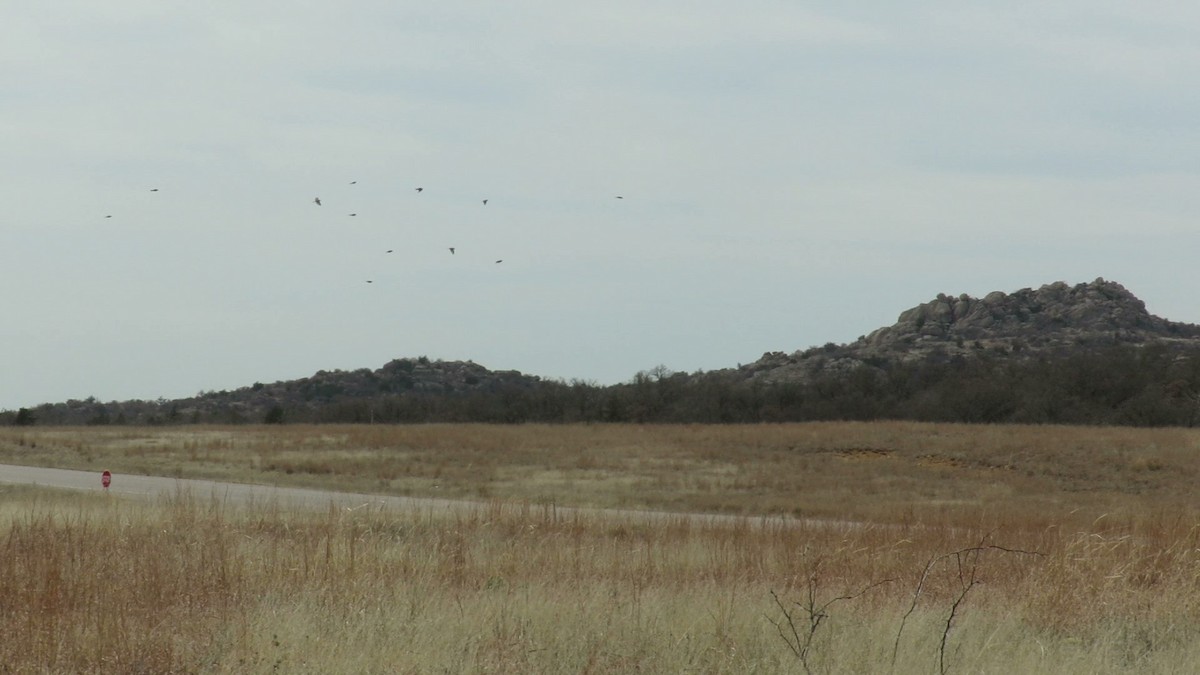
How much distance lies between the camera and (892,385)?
78312mm

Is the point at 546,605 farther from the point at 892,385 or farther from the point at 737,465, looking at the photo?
the point at 892,385

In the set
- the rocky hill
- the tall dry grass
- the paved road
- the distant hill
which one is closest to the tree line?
the distant hill

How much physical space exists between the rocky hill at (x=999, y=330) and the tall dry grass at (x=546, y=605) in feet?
275

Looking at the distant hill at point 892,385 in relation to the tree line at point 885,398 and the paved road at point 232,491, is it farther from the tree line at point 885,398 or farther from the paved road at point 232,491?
the paved road at point 232,491

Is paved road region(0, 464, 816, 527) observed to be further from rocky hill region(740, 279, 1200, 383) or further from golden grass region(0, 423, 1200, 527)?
rocky hill region(740, 279, 1200, 383)

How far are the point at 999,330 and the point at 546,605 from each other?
364 feet

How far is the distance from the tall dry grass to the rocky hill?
275 ft

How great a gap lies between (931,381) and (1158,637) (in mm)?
71726

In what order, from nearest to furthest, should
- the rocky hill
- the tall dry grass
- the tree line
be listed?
the tall dry grass
the tree line
the rocky hill

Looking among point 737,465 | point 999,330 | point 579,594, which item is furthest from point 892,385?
point 579,594

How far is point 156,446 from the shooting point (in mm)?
45875

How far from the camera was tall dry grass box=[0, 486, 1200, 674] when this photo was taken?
705cm

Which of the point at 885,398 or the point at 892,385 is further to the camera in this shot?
the point at 892,385

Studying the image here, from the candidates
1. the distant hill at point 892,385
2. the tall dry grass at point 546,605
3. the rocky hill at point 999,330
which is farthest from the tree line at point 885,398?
the tall dry grass at point 546,605
